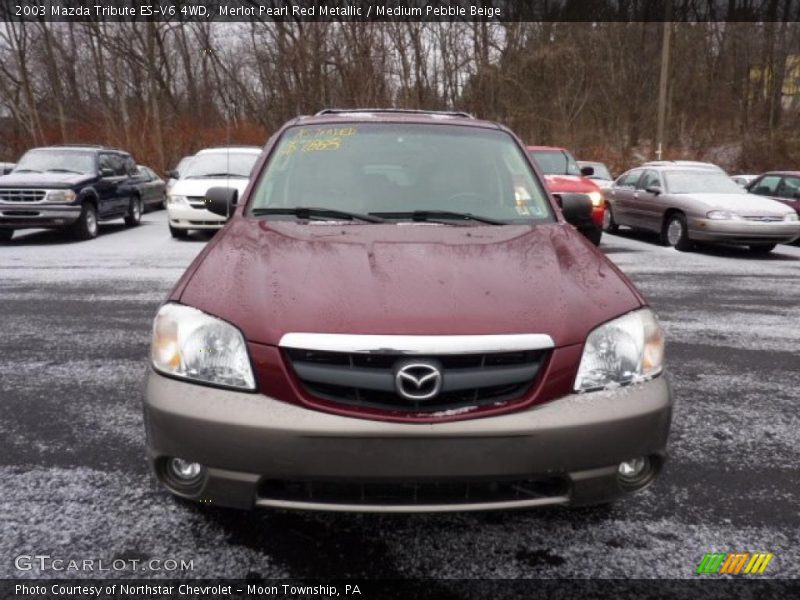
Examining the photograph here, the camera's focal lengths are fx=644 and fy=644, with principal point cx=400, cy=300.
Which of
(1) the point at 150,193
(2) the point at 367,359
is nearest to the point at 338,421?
(2) the point at 367,359

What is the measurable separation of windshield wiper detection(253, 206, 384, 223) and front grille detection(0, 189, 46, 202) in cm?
1006

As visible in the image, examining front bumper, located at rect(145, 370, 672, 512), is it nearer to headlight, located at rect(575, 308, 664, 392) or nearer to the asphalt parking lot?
headlight, located at rect(575, 308, 664, 392)

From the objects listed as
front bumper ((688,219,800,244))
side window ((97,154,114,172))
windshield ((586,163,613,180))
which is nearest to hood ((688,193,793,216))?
front bumper ((688,219,800,244))

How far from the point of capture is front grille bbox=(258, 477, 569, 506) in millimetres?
2049

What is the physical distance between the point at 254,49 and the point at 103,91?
27.4 ft

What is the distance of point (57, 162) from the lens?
12727 millimetres

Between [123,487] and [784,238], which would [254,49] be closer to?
[784,238]

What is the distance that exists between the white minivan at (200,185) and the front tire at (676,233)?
7718mm

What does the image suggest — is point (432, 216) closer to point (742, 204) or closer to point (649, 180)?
point (742, 204)

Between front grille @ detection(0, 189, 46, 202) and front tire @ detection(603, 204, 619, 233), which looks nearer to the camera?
front grille @ detection(0, 189, 46, 202)

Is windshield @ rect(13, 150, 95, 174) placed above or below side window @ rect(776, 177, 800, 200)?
above

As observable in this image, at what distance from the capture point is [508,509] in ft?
6.79

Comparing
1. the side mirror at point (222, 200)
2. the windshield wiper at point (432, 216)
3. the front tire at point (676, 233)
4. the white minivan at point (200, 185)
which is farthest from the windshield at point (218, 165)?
Answer: the windshield wiper at point (432, 216)

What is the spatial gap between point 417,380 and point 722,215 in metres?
10.4
